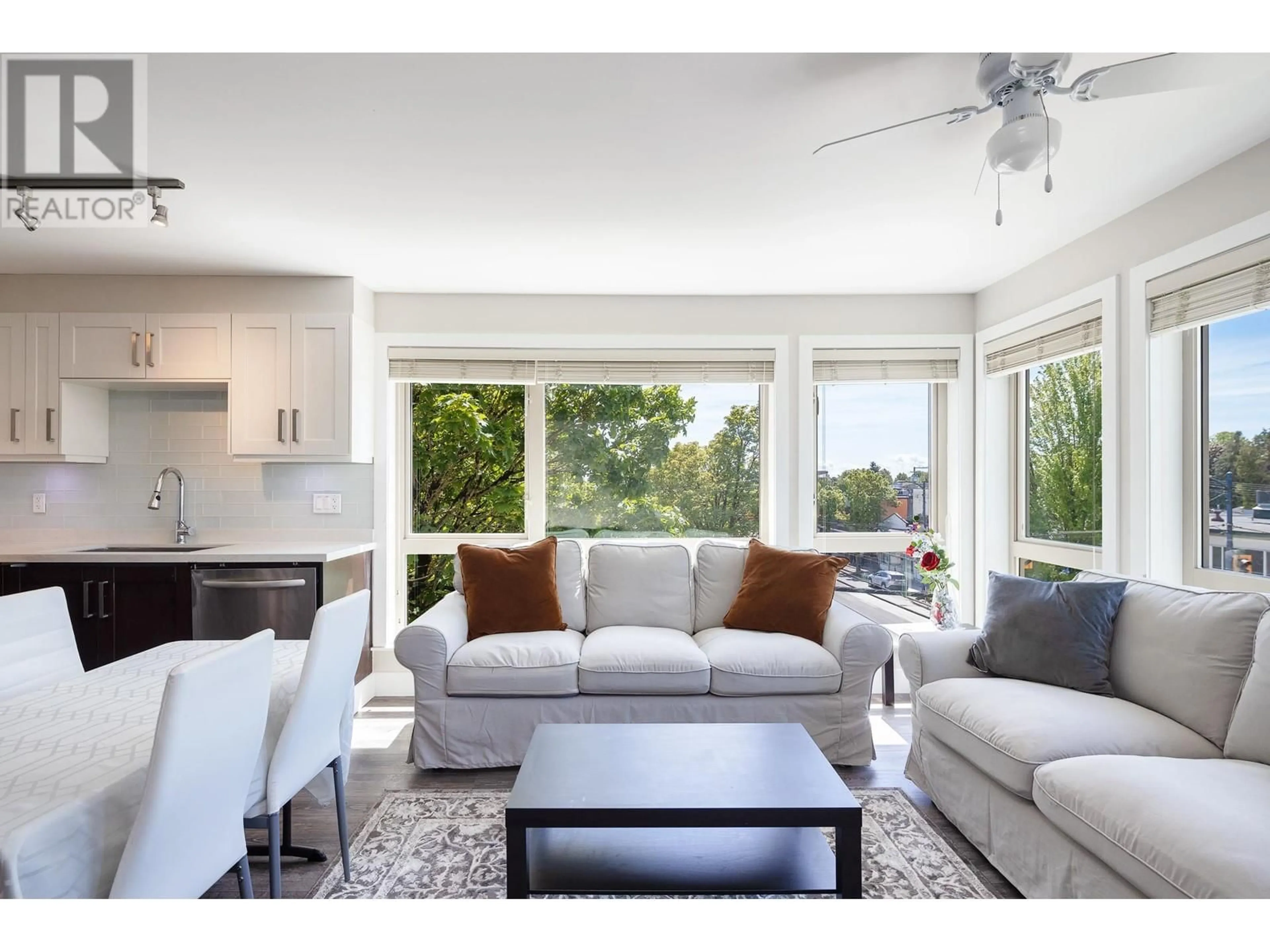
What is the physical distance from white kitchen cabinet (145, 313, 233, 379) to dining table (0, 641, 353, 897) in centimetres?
233

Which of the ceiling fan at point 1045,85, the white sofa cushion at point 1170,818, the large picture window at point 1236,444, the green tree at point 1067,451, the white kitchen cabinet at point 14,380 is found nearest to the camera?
the white sofa cushion at point 1170,818

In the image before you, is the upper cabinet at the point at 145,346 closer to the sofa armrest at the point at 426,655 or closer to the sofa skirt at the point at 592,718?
the sofa armrest at the point at 426,655

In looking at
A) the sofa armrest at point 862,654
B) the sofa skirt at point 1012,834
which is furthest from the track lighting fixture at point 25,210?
the sofa skirt at point 1012,834

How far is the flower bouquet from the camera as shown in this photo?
3564mm

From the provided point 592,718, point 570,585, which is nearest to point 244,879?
point 592,718

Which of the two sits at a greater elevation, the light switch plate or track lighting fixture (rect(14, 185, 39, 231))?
track lighting fixture (rect(14, 185, 39, 231))

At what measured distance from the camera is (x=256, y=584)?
11.3 feet

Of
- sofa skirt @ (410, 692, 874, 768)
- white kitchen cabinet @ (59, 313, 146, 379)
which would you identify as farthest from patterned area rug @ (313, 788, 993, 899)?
white kitchen cabinet @ (59, 313, 146, 379)

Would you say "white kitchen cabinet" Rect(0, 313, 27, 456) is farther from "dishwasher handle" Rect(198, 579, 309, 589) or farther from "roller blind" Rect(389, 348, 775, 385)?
"roller blind" Rect(389, 348, 775, 385)

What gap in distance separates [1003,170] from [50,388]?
464cm

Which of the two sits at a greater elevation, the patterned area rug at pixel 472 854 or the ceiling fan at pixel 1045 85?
the ceiling fan at pixel 1045 85

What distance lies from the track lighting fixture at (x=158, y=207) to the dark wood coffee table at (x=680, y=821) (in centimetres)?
249

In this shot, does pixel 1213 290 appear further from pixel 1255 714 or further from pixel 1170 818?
pixel 1170 818

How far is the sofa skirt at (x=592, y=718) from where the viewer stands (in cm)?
295
